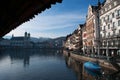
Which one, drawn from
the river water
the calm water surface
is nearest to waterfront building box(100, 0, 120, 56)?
the river water

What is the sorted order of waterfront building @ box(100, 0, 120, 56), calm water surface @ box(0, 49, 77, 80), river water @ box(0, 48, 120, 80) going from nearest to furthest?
1. river water @ box(0, 48, 120, 80)
2. calm water surface @ box(0, 49, 77, 80)
3. waterfront building @ box(100, 0, 120, 56)

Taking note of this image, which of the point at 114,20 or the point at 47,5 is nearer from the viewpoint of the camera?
the point at 47,5

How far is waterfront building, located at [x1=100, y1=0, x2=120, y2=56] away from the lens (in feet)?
226

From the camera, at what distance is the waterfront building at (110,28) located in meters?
68.9

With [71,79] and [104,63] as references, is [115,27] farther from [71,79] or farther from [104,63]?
[71,79]

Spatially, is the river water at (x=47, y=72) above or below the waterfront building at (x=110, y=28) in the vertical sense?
below

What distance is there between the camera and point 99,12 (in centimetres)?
8969

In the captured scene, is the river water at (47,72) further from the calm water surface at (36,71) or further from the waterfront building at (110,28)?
the waterfront building at (110,28)

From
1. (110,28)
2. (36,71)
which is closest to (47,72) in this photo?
(36,71)

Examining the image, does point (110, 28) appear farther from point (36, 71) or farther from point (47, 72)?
point (36, 71)

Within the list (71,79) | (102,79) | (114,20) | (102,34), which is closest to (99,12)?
(102,34)

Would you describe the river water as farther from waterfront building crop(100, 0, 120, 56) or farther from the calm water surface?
waterfront building crop(100, 0, 120, 56)

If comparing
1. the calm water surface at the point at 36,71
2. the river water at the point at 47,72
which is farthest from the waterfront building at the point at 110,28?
the calm water surface at the point at 36,71

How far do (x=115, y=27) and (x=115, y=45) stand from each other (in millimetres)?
6152
